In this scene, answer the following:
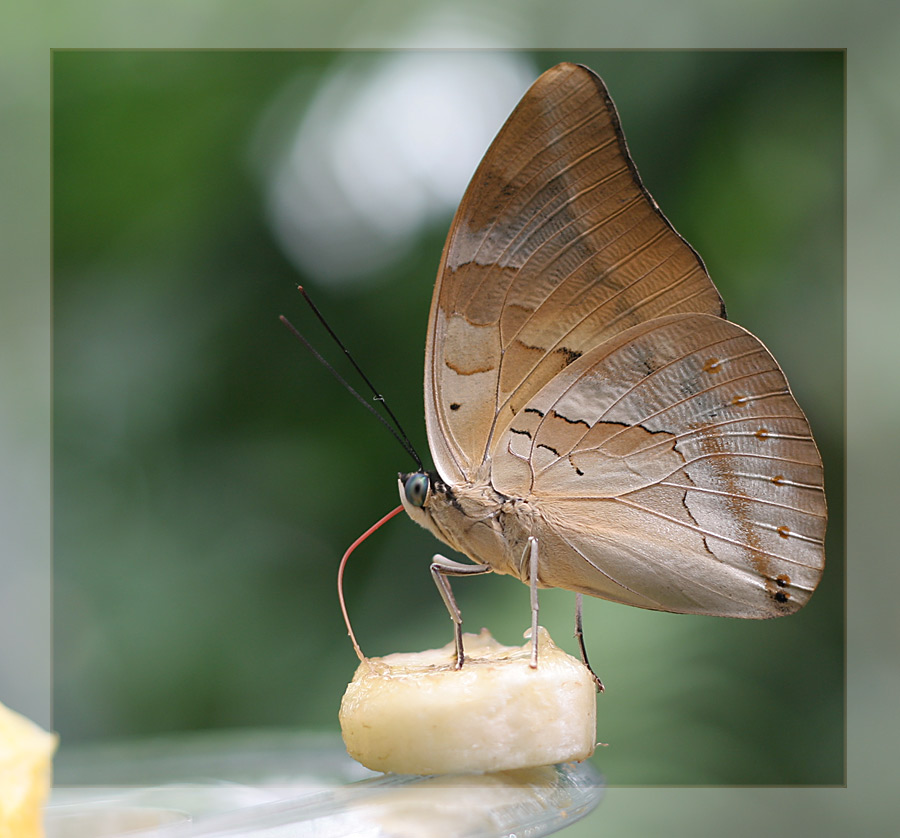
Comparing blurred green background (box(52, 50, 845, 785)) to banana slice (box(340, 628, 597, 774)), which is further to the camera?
blurred green background (box(52, 50, 845, 785))

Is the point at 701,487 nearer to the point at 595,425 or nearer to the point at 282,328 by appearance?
the point at 595,425

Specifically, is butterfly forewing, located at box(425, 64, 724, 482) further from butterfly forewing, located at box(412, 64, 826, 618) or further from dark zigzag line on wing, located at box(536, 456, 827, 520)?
dark zigzag line on wing, located at box(536, 456, 827, 520)

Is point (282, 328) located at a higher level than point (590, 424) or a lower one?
higher

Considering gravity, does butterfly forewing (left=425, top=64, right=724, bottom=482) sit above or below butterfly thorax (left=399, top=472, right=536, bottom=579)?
above

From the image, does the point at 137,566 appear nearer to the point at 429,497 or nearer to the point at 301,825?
the point at 429,497

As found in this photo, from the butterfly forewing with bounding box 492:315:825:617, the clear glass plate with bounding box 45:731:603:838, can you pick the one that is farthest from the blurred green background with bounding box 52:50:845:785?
the clear glass plate with bounding box 45:731:603:838
